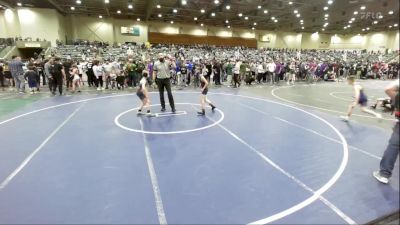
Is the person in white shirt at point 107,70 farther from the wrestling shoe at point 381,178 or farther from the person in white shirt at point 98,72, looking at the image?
the wrestling shoe at point 381,178

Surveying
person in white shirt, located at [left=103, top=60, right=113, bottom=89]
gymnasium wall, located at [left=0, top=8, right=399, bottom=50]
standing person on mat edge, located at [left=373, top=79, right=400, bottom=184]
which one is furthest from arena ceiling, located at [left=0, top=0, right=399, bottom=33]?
standing person on mat edge, located at [left=373, top=79, right=400, bottom=184]

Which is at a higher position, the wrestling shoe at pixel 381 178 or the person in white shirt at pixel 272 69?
the person in white shirt at pixel 272 69

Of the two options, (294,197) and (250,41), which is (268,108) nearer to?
(294,197)

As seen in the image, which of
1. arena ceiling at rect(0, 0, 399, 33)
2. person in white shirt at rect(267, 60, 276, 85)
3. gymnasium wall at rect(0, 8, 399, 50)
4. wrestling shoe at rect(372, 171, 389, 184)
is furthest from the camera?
gymnasium wall at rect(0, 8, 399, 50)

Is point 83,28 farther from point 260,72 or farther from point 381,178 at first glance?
point 381,178

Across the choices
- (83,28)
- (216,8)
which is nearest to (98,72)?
(216,8)

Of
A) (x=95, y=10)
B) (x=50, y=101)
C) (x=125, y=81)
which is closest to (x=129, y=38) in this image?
Result: (x=95, y=10)

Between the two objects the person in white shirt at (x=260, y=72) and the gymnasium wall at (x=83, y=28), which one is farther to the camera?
the gymnasium wall at (x=83, y=28)

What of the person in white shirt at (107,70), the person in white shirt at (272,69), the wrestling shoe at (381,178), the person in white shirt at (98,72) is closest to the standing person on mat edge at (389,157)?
the wrestling shoe at (381,178)

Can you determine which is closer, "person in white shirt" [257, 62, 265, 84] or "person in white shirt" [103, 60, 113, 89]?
"person in white shirt" [103, 60, 113, 89]

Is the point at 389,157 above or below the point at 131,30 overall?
below

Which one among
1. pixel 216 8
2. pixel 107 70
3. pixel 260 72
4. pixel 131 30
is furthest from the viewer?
pixel 131 30

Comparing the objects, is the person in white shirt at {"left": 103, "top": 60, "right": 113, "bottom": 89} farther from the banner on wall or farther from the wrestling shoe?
the banner on wall

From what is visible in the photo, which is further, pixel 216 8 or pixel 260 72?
pixel 216 8
